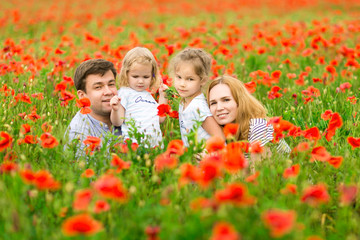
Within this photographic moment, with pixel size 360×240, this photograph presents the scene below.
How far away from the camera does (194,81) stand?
3443 millimetres

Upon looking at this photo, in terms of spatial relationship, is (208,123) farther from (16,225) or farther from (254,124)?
(16,225)

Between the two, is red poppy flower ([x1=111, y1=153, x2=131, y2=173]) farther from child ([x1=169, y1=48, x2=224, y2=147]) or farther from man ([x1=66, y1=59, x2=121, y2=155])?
man ([x1=66, y1=59, x2=121, y2=155])

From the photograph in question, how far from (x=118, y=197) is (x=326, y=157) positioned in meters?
1.23

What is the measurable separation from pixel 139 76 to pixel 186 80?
45cm

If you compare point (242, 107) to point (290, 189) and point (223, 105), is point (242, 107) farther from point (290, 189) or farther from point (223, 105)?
point (290, 189)

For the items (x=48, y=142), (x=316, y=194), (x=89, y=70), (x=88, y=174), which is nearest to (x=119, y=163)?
(x=88, y=174)

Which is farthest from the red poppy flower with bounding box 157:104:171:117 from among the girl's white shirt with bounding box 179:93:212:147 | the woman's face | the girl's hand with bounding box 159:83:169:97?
the girl's hand with bounding box 159:83:169:97

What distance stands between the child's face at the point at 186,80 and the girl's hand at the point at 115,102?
512mm

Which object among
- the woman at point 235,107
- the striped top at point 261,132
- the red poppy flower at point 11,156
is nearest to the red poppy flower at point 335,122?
the striped top at point 261,132

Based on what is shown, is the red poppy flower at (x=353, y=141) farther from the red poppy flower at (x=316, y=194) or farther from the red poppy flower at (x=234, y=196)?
the red poppy flower at (x=234, y=196)

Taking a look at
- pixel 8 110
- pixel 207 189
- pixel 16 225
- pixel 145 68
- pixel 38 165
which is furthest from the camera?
pixel 145 68

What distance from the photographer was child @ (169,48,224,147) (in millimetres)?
3328

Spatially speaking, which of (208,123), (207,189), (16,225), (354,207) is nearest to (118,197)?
(16,225)

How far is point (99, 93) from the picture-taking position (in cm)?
355
